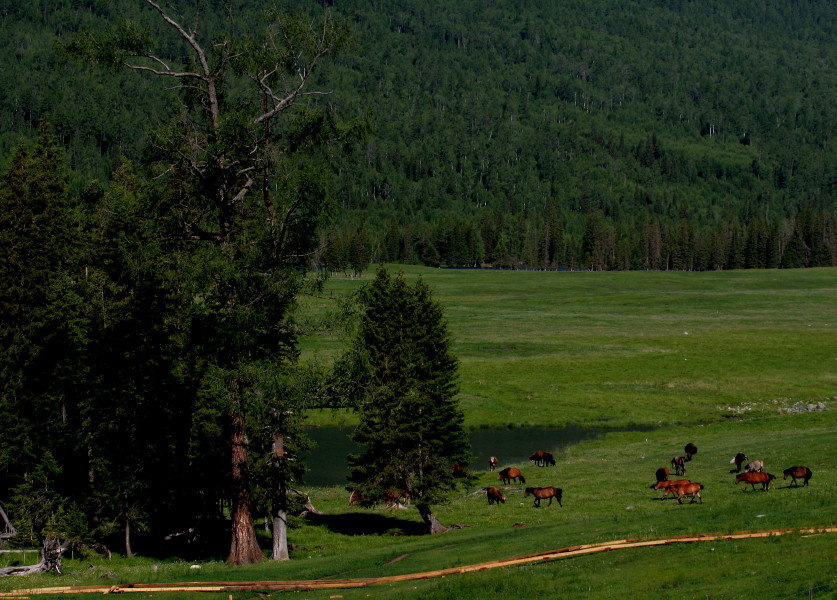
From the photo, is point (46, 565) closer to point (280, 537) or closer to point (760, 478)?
point (280, 537)

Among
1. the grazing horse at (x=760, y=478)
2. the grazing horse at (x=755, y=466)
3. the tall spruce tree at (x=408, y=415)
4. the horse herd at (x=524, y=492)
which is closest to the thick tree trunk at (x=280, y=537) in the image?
the tall spruce tree at (x=408, y=415)

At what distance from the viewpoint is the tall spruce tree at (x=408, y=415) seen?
38.9 metres

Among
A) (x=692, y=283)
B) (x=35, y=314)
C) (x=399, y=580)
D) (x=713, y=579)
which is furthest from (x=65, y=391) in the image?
(x=692, y=283)

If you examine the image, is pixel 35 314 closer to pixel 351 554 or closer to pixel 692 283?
pixel 351 554

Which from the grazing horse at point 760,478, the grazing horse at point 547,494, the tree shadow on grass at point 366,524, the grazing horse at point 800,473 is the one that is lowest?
the tree shadow on grass at point 366,524

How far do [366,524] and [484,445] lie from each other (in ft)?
78.8

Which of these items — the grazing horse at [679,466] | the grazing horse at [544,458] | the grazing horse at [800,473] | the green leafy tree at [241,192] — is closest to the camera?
the green leafy tree at [241,192]

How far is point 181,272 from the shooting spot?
27.8 m

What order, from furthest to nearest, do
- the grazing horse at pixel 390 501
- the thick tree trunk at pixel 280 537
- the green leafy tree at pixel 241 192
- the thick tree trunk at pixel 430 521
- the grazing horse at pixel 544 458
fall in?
1. the grazing horse at pixel 544 458
2. the grazing horse at pixel 390 501
3. the thick tree trunk at pixel 430 521
4. the thick tree trunk at pixel 280 537
5. the green leafy tree at pixel 241 192

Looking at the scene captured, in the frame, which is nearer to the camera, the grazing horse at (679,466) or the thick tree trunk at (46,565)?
the thick tree trunk at (46,565)

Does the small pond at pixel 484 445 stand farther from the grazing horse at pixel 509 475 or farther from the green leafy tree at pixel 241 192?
the green leafy tree at pixel 241 192

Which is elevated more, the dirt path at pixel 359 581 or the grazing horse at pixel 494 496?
the dirt path at pixel 359 581

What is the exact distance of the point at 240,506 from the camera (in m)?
29.5

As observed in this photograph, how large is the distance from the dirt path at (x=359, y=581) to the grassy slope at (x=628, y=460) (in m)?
0.90
